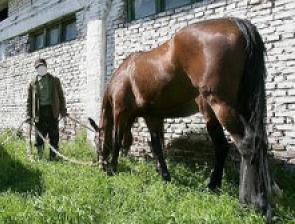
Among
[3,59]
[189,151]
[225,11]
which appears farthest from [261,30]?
[3,59]

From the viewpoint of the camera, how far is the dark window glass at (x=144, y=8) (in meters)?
7.62

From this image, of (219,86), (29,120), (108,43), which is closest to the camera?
(219,86)

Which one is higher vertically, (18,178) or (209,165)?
(209,165)

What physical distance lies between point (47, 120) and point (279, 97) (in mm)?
4322

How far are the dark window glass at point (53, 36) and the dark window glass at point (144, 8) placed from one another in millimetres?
3306

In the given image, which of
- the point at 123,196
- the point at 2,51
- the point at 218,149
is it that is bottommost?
the point at 123,196

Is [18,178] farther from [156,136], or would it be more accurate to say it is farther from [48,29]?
[48,29]

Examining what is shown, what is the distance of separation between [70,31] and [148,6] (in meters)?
3.11

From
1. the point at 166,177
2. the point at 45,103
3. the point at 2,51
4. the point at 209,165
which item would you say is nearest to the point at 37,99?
the point at 45,103

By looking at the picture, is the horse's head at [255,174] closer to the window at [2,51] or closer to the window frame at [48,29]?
the window frame at [48,29]

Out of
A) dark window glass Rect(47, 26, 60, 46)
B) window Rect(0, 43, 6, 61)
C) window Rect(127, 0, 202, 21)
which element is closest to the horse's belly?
window Rect(127, 0, 202, 21)

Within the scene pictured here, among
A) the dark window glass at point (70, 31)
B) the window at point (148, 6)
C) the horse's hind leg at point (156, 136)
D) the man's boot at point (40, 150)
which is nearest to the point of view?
the horse's hind leg at point (156, 136)

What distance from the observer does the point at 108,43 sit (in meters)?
8.60

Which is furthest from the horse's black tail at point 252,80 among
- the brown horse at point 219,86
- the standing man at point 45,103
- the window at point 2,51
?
the window at point 2,51
